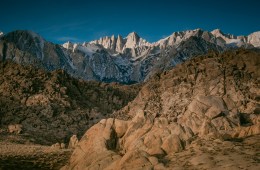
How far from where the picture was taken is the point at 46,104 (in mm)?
97625

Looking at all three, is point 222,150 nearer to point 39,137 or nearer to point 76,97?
point 39,137

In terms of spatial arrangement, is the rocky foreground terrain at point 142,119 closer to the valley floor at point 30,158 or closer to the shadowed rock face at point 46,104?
the valley floor at point 30,158

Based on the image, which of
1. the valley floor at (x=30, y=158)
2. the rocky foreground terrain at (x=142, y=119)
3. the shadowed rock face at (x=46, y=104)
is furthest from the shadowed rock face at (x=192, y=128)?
the shadowed rock face at (x=46, y=104)

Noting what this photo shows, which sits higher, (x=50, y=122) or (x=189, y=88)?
(x=189, y=88)

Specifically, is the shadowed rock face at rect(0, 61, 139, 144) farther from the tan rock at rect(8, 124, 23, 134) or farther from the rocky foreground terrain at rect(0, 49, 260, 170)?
the rocky foreground terrain at rect(0, 49, 260, 170)

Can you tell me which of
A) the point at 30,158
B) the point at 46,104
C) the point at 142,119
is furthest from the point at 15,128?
the point at 142,119

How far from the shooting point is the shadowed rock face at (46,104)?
87.8 m

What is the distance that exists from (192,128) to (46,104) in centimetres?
6102

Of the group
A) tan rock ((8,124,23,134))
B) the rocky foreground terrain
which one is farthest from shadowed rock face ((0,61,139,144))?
the rocky foreground terrain

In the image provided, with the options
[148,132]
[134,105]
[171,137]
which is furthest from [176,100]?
[171,137]

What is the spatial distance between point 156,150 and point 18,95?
244 ft

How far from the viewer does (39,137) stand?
81.7 m

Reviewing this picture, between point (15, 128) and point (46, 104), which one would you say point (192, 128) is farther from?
point (46, 104)

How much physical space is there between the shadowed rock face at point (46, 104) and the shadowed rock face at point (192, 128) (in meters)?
17.9
